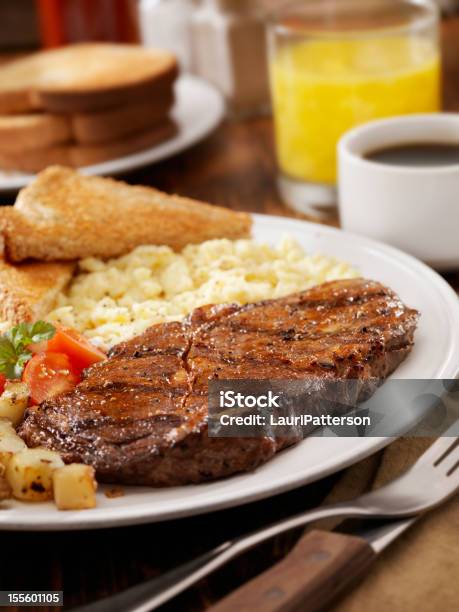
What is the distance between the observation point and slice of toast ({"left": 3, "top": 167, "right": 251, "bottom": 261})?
304 cm

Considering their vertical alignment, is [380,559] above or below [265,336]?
below

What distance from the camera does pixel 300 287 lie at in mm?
2865

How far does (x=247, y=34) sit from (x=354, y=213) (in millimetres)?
1864

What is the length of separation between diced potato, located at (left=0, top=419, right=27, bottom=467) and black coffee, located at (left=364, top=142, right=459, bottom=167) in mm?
1745

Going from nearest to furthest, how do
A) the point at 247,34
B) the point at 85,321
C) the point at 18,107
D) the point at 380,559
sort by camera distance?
the point at 380,559
the point at 85,321
the point at 18,107
the point at 247,34

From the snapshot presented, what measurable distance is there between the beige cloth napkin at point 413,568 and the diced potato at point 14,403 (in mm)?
736

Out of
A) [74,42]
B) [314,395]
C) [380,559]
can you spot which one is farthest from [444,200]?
[74,42]

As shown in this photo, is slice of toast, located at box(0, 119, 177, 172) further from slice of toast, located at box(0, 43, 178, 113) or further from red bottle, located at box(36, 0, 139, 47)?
red bottle, located at box(36, 0, 139, 47)

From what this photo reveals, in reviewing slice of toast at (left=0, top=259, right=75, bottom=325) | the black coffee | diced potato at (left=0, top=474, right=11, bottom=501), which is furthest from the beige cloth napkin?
the black coffee

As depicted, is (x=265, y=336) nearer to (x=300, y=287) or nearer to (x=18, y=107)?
(x=300, y=287)

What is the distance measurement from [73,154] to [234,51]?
1.08m

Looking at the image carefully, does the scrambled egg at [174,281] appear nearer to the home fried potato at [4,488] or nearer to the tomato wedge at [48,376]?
the tomato wedge at [48,376]

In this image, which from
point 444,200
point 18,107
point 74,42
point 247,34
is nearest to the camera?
point 444,200

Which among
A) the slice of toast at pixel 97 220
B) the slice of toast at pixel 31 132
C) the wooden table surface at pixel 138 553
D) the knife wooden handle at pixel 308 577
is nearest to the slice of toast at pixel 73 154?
the slice of toast at pixel 31 132
